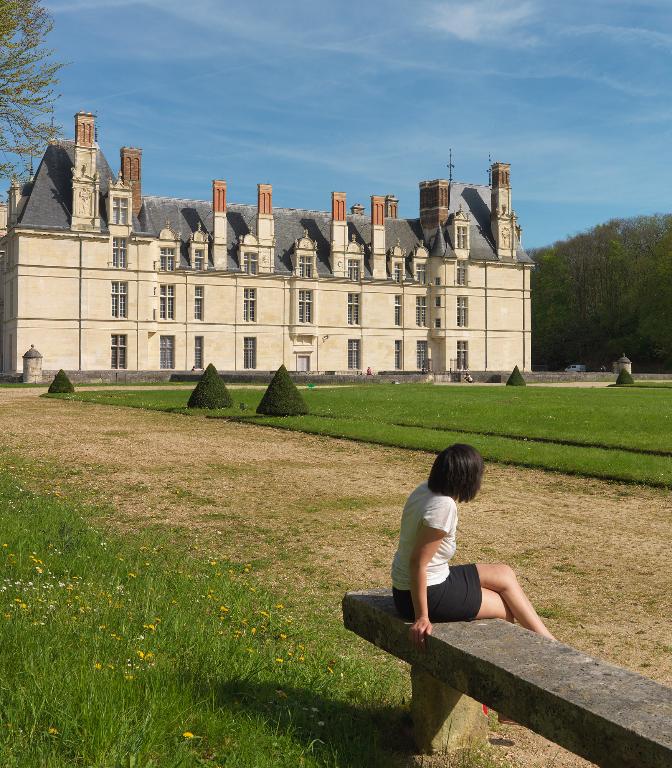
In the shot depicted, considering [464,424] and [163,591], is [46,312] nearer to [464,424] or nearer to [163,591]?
[464,424]

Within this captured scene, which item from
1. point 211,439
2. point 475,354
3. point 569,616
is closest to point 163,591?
point 569,616

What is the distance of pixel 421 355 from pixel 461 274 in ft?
18.2

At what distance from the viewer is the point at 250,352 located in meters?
46.2

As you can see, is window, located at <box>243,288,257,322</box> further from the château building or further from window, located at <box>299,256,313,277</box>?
window, located at <box>299,256,313,277</box>

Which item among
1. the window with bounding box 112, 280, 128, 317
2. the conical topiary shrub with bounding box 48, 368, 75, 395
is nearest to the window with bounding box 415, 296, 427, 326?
the window with bounding box 112, 280, 128, 317

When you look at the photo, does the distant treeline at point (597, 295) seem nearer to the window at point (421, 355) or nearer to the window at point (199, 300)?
the window at point (421, 355)

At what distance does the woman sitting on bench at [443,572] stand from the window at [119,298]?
129ft

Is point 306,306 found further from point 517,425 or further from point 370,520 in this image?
point 370,520

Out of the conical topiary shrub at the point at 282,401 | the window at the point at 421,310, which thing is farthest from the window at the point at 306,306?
the conical topiary shrub at the point at 282,401

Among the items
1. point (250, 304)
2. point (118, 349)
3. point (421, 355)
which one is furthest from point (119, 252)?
point (421, 355)

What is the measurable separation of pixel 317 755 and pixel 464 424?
13.5 meters

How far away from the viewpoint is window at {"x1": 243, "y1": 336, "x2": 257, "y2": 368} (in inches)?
1812

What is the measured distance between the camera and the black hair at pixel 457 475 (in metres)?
3.47

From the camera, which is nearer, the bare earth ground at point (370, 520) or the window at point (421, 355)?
the bare earth ground at point (370, 520)
